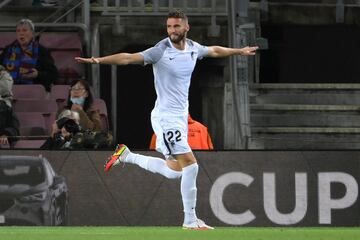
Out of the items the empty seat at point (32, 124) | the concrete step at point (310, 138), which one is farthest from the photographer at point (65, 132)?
the concrete step at point (310, 138)

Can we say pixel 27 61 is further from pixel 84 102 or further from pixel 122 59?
pixel 122 59

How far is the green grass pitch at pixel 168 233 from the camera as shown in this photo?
1531cm

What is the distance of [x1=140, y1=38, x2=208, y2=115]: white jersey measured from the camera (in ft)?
54.2

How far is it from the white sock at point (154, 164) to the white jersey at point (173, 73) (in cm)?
61

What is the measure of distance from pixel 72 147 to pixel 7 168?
0.94 m

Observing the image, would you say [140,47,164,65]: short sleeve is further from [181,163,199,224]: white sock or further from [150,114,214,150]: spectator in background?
[150,114,214,150]: spectator in background

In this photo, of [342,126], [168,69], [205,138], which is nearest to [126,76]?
[342,126]

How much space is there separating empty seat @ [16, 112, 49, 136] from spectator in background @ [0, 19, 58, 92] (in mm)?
736

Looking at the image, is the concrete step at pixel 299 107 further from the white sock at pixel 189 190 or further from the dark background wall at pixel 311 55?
the white sock at pixel 189 190

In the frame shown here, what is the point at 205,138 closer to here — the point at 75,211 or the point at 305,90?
the point at 75,211

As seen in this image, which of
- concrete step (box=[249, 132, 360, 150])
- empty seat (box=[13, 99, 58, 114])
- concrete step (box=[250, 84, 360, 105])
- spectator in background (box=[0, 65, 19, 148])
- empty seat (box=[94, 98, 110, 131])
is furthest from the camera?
concrete step (box=[250, 84, 360, 105])

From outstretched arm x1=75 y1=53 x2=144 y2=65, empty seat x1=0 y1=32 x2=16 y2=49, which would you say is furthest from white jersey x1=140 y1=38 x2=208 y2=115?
→ empty seat x1=0 y1=32 x2=16 y2=49

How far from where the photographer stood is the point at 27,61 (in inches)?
840

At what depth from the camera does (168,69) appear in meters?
16.6
